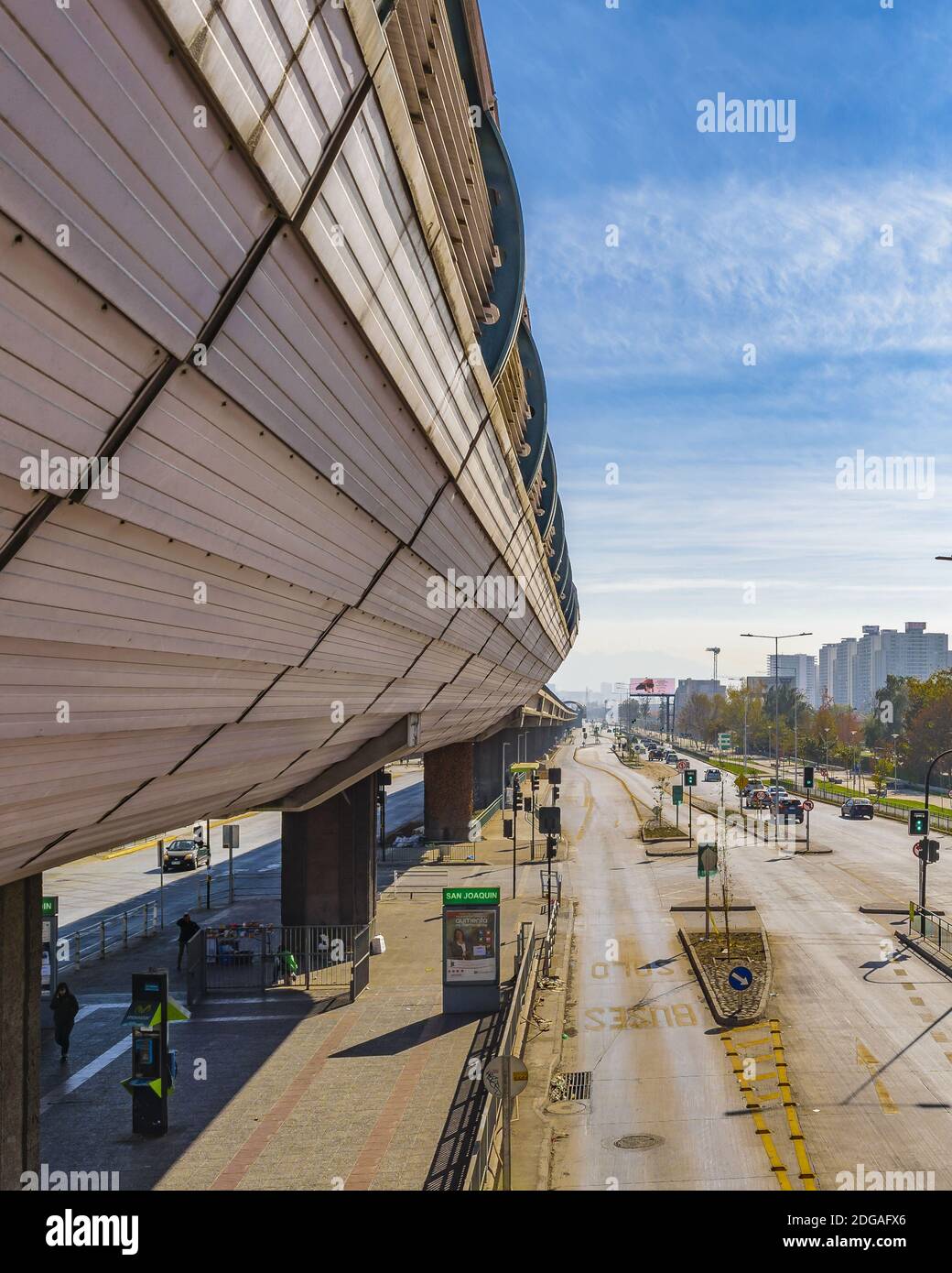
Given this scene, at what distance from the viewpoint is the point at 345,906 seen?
22.9 m

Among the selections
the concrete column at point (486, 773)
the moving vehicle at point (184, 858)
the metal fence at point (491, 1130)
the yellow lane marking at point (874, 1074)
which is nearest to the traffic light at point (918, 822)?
the yellow lane marking at point (874, 1074)

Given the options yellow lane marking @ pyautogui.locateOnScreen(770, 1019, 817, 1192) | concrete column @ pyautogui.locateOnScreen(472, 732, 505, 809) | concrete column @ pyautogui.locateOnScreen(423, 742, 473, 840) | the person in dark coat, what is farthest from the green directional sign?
concrete column @ pyautogui.locateOnScreen(472, 732, 505, 809)

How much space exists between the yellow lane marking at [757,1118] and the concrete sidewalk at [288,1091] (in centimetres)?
375

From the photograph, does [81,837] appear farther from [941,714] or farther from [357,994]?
[941,714]

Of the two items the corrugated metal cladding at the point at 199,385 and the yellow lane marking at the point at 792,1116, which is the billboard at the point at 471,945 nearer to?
the yellow lane marking at the point at 792,1116

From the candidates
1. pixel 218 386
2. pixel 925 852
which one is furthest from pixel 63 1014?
pixel 925 852

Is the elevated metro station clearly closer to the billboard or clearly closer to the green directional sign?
the green directional sign

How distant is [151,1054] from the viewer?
13117mm

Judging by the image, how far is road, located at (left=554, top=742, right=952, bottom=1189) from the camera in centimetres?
1250

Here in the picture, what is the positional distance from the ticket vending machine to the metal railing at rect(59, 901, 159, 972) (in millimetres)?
10593

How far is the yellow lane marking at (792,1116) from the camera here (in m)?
11.8

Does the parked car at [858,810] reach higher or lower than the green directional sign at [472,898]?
lower

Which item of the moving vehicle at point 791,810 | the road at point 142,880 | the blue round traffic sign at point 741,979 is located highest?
the blue round traffic sign at point 741,979

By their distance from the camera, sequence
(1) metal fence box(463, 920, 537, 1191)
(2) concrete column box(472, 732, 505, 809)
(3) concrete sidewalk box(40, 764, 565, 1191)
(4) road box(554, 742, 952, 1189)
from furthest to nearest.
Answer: (2) concrete column box(472, 732, 505, 809) → (4) road box(554, 742, 952, 1189) → (3) concrete sidewalk box(40, 764, 565, 1191) → (1) metal fence box(463, 920, 537, 1191)
